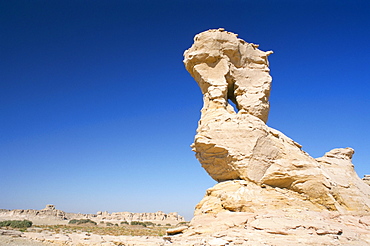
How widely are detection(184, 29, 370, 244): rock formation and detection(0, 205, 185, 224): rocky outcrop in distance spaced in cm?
4242

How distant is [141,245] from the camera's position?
11.4 meters

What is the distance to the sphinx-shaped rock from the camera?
1334cm

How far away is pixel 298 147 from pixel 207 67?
749 cm

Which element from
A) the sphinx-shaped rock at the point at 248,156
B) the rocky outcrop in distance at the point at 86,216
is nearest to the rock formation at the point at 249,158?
the sphinx-shaped rock at the point at 248,156

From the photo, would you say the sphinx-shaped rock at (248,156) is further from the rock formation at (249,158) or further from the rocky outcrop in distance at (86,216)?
the rocky outcrop in distance at (86,216)

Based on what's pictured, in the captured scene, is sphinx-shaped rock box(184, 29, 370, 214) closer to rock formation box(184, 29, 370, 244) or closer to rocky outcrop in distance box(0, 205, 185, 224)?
rock formation box(184, 29, 370, 244)

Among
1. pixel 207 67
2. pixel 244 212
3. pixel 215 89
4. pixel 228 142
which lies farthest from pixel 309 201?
pixel 207 67

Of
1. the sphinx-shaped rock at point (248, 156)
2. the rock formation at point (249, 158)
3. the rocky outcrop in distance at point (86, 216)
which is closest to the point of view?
the rock formation at point (249, 158)

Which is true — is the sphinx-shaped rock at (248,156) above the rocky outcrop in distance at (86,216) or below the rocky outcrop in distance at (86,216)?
above

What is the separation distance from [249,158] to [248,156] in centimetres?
11

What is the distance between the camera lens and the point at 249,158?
45.5ft

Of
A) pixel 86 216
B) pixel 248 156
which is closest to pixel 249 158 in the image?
pixel 248 156

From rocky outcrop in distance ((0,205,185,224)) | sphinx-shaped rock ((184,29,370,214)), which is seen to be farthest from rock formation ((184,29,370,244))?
rocky outcrop in distance ((0,205,185,224))

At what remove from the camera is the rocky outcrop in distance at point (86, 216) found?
5625 cm
